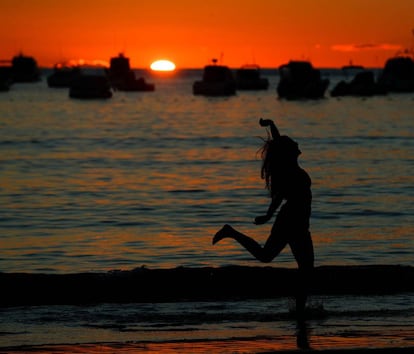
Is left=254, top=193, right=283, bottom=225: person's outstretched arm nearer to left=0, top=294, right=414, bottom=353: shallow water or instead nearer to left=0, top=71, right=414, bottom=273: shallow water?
left=0, top=294, right=414, bottom=353: shallow water

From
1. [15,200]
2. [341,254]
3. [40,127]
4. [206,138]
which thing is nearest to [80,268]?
[341,254]

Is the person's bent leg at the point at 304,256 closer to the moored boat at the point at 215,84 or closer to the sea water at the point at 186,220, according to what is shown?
the sea water at the point at 186,220

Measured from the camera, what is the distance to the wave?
13648 mm

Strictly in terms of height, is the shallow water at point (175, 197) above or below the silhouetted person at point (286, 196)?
below

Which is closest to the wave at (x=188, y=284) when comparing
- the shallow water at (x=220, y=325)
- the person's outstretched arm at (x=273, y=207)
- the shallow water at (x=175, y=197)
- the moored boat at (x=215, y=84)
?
the shallow water at (x=220, y=325)

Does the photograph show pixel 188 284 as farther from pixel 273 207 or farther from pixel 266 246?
pixel 273 207

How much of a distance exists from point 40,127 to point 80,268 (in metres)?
65.4

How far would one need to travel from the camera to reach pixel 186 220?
26.1m

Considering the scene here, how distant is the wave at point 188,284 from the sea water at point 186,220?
347 mm

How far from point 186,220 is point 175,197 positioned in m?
6.09

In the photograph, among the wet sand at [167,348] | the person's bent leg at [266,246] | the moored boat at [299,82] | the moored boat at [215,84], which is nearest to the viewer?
the wet sand at [167,348]

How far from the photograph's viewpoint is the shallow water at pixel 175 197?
787 inches

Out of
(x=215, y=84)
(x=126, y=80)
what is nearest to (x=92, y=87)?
(x=215, y=84)

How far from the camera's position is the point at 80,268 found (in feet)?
59.5
